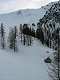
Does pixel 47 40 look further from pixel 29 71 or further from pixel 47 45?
pixel 29 71

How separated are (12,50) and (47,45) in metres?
36.1

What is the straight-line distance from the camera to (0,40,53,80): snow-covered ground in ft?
249

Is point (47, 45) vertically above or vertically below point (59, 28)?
below

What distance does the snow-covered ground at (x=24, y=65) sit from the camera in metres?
76.0

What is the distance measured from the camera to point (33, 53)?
120m

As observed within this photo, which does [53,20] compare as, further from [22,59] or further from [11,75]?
[11,75]

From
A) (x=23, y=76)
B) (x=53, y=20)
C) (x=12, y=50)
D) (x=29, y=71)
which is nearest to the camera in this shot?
(x=23, y=76)

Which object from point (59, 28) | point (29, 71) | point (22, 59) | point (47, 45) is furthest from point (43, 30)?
point (29, 71)

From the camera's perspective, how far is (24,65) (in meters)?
92.9

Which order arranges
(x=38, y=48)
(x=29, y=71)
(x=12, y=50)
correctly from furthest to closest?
(x=38, y=48)
(x=12, y=50)
(x=29, y=71)

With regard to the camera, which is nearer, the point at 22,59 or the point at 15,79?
the point at 15,79

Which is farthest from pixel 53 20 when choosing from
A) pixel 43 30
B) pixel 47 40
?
pixel 47 40

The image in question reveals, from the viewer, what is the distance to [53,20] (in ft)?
603

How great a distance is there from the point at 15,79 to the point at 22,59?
105 feet
